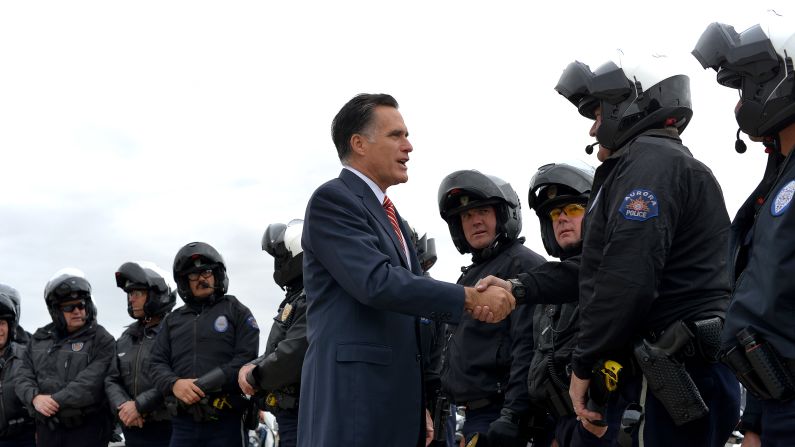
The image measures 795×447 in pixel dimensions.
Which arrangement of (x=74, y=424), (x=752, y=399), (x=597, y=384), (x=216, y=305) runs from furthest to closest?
1. (x=74, y=424)
2. (x=216, y=305)
3. (x=597, y=384)
4. (x=752, y=399)

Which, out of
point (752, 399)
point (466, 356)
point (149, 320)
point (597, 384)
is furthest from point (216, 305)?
point (752, 399)

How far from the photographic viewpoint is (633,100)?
4191 millimetres

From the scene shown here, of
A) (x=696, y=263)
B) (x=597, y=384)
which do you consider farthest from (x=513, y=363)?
(x=696, y=263)

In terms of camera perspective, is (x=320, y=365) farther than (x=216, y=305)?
No

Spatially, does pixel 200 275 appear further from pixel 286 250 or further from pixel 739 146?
pixel 739 146

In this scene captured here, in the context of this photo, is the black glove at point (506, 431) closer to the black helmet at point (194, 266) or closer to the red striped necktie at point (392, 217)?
the red striped necktie at point (392, 217)

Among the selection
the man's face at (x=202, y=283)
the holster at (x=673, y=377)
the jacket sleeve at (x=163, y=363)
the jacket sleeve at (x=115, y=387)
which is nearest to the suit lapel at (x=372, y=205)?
the holster at (x=673, y=377)

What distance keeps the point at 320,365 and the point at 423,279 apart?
1.94ft

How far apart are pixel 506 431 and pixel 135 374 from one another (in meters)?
5.16

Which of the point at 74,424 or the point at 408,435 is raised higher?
the point at 408,435

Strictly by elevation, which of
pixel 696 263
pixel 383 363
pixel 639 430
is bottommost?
pixel 639 430

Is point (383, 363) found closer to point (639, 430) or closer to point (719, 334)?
point (639, 430)

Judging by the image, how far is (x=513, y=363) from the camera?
210 inches

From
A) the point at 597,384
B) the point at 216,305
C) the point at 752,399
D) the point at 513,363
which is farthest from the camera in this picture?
the point at 216,305
